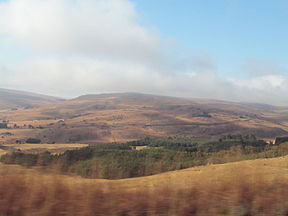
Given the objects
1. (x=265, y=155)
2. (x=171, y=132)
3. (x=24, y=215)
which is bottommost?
(x=171, y=132)

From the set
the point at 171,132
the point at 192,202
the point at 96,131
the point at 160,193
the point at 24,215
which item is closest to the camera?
the point at 24,215

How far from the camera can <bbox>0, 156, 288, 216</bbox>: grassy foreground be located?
6.00 meters

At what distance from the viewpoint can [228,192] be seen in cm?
679

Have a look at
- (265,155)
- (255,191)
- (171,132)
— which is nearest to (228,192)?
(255,191)

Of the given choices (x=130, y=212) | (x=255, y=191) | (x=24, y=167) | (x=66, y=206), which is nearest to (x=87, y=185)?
(x=66, y=206)

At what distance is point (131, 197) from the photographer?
6.59 metres

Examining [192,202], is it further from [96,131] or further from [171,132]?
[171,132]

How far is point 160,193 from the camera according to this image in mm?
6703

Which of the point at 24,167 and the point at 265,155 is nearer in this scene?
the point at 24,167

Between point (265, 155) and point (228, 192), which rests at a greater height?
point (228, 192)

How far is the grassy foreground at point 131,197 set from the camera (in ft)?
19.7

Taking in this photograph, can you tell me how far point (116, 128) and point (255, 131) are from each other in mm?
57408

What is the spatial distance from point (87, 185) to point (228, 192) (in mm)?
3069

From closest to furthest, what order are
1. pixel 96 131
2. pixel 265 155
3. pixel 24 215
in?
pixel 24 215 < pixel 265 155 < pixel 96 131
